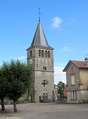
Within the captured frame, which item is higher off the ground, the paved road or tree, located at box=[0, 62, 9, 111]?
tree, located at box=[0, 62, 9, 111]

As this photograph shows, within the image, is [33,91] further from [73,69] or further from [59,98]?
[73,69]

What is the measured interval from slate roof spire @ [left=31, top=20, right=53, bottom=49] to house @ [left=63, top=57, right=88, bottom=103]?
927 inches

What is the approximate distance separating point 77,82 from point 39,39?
29179 millimetres

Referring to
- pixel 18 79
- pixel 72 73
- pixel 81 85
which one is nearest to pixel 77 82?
pixel 81 85

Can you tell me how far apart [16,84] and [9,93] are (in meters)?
1.73

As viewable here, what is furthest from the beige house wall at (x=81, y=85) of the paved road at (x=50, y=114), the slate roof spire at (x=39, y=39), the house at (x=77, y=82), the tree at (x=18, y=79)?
the slate roof spire at (x=39, y=39)

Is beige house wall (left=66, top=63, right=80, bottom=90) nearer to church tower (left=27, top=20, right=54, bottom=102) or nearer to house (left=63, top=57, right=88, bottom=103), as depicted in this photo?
house (left=63, top=57, right=88, bottom=103)

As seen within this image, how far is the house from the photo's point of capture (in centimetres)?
3325

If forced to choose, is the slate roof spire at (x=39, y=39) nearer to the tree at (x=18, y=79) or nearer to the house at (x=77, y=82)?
the house at (x=77, y=82)

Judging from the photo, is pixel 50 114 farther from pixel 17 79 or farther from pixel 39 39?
pixel 39 39

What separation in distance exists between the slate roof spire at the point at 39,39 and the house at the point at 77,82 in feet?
77.3

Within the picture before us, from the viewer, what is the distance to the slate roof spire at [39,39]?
58772 millimetres

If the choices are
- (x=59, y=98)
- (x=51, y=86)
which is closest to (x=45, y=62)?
(x=51, y=86)

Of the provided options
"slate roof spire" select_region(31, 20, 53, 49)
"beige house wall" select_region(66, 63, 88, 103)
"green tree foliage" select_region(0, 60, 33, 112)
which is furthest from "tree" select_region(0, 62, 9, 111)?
"slate roof spire" select_region(31, 20, 53, 49)
